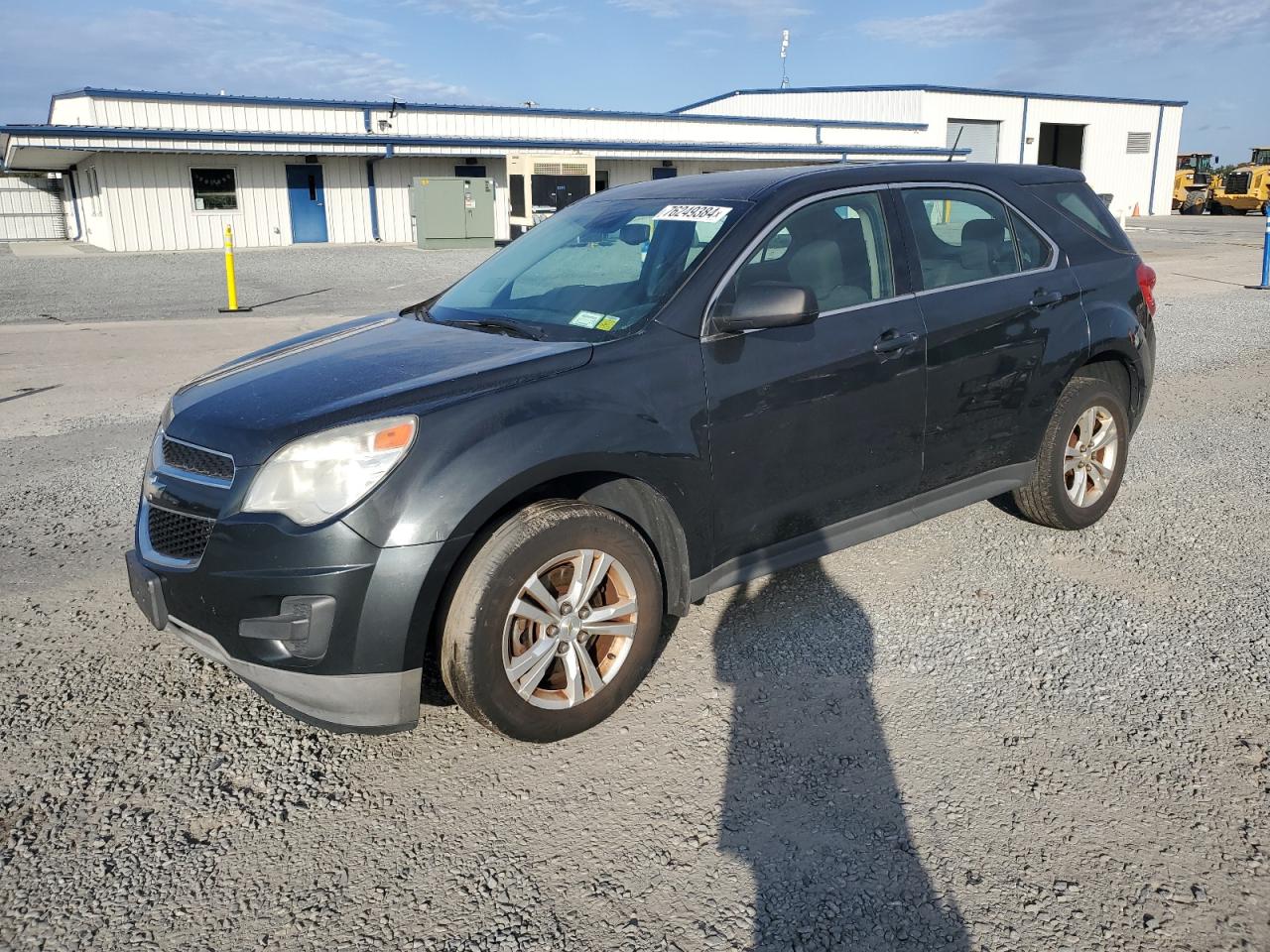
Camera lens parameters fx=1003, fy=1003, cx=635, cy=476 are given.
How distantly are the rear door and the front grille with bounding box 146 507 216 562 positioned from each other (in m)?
2.81

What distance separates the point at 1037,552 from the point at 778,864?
9.22ft

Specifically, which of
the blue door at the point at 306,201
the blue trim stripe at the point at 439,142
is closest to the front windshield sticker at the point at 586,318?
the blue trim stripe at the point at 439,142

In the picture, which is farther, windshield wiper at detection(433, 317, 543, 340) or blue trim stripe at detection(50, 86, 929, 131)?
blue trim stripe at detection(50, 86, 929, 131)

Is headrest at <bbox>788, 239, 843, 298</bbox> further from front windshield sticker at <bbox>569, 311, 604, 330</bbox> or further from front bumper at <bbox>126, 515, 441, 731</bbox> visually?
front bumper at <bbox>126, 515, 441, 731</bbox>

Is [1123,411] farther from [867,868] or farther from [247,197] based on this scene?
[247,197]

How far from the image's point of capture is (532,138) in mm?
34906

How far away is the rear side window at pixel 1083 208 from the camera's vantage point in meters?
4.96

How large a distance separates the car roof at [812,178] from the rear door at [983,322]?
0.08 metres

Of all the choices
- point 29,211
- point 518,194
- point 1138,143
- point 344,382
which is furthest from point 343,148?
point 1138,143

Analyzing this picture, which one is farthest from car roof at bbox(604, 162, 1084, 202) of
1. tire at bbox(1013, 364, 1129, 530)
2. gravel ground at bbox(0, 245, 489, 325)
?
gravel ground at bbox(0, 245, 489, 325)

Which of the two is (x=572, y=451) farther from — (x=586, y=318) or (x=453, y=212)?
(x=453, y=212)

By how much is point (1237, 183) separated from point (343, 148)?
4347 cm

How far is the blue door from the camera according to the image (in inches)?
1296

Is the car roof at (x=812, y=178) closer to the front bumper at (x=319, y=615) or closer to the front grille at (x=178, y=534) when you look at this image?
the front bumper at (x=319, y=615)
